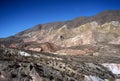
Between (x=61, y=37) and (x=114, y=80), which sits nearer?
(x=114, y=80)

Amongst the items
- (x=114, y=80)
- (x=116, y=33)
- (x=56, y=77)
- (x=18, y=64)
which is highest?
(x=116, y=33)

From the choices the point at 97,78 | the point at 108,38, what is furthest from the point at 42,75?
the point at 108,38

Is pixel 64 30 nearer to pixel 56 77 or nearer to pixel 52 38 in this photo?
pixel 52 38

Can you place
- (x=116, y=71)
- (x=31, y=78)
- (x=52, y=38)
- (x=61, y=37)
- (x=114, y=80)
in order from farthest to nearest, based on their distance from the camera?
1. (x=52, y=38)
2. (x=61, y=37)
3. (x=116, y=71)
4. (x=114, y=80)
5. (x=31, y=78)

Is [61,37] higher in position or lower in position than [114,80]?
higher

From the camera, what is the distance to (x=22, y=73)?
3117 centimetres

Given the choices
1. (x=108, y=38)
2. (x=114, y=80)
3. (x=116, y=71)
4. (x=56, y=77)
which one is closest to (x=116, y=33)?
(x=108, y=38)

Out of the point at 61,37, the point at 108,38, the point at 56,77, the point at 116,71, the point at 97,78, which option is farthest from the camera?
the point at 61,37

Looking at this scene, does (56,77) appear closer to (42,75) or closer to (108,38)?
(42,75)

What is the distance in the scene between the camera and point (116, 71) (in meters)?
49.2

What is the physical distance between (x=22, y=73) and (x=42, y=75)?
298 centimetres

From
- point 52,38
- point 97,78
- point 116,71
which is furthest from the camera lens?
point 52,38

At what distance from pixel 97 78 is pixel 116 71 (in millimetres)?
13854

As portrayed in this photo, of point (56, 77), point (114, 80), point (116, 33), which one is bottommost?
point (114, 80)
